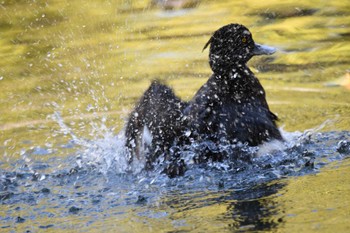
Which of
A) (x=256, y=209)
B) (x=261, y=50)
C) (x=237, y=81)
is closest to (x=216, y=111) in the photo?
(x=237, y=81)

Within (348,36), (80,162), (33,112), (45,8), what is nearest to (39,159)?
(80,162)

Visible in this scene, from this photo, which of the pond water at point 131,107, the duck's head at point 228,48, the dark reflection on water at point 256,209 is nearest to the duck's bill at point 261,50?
the duck's head at point 228,48

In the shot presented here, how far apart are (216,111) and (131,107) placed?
2.27m

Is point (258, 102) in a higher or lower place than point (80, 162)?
higher

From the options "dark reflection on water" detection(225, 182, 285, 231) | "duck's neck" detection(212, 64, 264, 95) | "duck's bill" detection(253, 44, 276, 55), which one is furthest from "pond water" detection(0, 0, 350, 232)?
"duck's bill" detection(253, 44, 276, 55)

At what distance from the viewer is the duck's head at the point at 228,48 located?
6.52m

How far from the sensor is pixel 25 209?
532 centimetres

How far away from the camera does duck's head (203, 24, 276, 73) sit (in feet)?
21.4

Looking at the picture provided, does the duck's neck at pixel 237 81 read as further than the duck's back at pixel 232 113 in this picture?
Yes

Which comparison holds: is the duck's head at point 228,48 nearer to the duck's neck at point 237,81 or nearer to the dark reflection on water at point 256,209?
the duck's neck at point 237,81

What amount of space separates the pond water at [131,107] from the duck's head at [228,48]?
772 millimetres

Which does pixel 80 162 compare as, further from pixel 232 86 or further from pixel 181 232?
pixel 181 232

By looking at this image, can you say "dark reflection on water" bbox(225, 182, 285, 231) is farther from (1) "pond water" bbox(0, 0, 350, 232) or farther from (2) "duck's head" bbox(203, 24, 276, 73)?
(2) "duck's head" bbox(203, 24, 276, 73)

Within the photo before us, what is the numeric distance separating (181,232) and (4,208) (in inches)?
62.7
